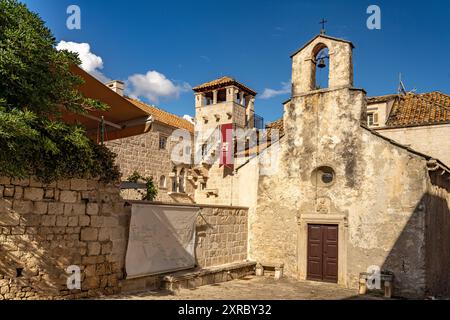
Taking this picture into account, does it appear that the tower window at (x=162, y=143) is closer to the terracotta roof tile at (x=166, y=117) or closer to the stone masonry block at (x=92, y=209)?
the terracotta roof tile at (x=166, y=117)

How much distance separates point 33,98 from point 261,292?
24.6 ft

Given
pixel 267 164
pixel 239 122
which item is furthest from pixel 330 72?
pixel 239 122

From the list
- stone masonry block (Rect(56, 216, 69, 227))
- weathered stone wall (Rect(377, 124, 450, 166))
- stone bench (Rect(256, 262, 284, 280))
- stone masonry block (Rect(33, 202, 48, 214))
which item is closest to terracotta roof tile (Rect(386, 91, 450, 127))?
weathered stone wall (Rect(377, 124, 450, 166))

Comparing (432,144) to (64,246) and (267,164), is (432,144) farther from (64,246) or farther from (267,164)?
(64,246)

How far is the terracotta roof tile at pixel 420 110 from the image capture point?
54.0ft

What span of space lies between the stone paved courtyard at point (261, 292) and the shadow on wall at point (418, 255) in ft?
3.84

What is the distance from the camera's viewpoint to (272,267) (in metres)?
13.6

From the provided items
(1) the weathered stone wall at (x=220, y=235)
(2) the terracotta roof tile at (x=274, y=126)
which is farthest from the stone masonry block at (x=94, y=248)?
(2) the terracotta roof tile at (x=274, y=126)

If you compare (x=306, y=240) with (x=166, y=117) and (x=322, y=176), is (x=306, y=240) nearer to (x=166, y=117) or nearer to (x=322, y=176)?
(x=322, y=176)

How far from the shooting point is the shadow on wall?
11.0 meters

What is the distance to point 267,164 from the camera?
1423cm

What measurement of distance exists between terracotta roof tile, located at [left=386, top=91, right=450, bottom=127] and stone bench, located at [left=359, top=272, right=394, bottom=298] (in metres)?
7.83

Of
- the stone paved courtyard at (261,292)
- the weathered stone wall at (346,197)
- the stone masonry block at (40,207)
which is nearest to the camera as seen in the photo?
the stone masonry block at (40,207)
